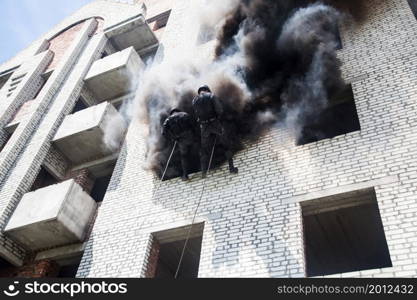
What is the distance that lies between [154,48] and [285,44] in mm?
6469

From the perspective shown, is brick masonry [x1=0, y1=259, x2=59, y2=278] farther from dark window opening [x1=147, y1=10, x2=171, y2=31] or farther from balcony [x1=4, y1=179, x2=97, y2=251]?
dark window opening [x1=147, y1=10, x2=171, y2=31]

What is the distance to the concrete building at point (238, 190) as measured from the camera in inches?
230

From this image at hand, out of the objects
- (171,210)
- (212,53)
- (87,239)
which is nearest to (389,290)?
(171,210)

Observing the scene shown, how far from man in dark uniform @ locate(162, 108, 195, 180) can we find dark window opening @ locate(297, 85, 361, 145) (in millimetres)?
1945

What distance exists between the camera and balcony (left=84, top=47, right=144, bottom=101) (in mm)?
11500

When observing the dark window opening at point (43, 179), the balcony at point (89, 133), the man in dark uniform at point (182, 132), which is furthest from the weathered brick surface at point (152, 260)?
the dark window opening at point (43, 179)

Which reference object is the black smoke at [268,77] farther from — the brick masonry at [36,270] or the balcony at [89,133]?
the brick masonry at [36,270]

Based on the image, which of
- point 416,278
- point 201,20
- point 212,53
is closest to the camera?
point 416,278

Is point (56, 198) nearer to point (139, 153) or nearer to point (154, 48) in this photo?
point (139, 153)

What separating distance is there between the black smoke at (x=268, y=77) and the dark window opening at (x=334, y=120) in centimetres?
20

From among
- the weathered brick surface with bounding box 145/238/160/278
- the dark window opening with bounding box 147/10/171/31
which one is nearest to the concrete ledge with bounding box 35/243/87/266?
the weathered brick surface with bounding box 145/238/160/278

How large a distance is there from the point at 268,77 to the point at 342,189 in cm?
282

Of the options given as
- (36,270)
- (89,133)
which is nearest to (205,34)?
(89,133)

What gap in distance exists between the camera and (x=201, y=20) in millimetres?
11211
